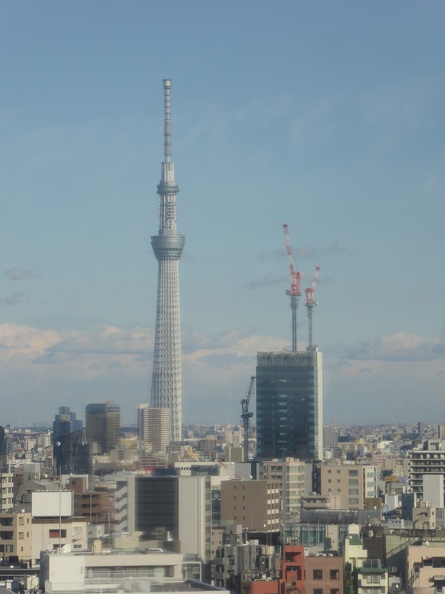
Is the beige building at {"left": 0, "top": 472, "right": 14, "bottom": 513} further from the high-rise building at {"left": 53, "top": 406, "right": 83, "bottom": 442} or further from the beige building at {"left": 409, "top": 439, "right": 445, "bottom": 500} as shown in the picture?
the high-rise building at {"left": 53, "top": 406, "right": 83, "bottom": 442}

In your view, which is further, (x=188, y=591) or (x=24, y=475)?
(x=24, y=475)

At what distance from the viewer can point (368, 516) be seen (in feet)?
130

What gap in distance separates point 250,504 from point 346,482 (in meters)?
15.2

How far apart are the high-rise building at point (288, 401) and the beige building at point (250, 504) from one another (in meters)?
39.8

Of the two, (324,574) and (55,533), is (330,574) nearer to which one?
(324,574)

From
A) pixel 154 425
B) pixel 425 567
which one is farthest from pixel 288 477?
pixel 154 425

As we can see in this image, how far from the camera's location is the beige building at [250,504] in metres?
47.0

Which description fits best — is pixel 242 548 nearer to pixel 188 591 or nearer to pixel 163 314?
pixel 188 591

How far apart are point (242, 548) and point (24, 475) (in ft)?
93.3

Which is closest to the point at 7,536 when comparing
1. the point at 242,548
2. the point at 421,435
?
the point at 242,548

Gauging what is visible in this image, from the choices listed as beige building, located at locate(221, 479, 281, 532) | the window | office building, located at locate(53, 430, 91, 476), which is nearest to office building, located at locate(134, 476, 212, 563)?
the window

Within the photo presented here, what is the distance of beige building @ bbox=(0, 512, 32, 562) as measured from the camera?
102 ft

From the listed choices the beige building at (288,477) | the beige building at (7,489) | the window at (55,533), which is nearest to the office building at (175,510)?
the window at (55,533)

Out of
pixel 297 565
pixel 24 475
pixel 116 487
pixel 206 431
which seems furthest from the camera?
Answer: pixel 206 431
